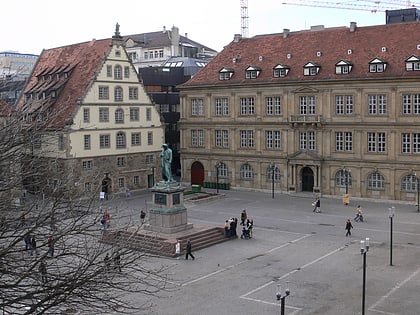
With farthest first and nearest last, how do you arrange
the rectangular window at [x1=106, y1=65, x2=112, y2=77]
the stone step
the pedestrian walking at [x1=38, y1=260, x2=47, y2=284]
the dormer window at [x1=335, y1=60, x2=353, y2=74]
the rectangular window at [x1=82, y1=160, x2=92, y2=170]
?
1. the rectangular window at [x1=106, y1=65, x2=112, y2=77]
2. the rectangular window at [x1=82, y1=160, x2=92, y2=170]
3. the dormer window at [x1=335, y1=60, x2=353, y2=74]
4. the stone step
5. the pedestrian walking at [x1=38, y1=260, x2=47, y2=284]

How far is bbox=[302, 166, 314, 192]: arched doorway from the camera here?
64250 mm

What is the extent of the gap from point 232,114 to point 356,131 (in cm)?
1475

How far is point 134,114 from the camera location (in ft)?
223

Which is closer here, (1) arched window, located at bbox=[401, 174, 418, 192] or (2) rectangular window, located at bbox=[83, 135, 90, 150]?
(1) arched window, located at bbox=[401, 174, 418, 192]

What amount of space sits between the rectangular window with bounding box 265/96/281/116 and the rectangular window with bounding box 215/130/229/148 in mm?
5892

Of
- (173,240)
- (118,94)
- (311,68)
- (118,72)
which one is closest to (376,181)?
(311,68)

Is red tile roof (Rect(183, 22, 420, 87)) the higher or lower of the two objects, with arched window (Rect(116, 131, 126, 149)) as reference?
higher

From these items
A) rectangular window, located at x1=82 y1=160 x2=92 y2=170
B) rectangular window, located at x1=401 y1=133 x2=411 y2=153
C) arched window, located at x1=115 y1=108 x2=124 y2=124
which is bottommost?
rectangular window, located at x1=82 y1=160 x2=92 y2=170

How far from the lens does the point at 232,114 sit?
2712 inches

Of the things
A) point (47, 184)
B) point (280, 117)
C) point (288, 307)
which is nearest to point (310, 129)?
point (280, 117)

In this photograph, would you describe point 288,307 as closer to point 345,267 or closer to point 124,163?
point 345,267

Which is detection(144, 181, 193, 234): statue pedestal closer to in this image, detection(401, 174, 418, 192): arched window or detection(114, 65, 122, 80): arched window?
detection(401, 174, 418, 192): arched window

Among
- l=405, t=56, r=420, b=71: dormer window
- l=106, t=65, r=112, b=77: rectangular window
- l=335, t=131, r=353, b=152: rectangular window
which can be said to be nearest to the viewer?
l=405, t=56, r=420, b=71: dormer window

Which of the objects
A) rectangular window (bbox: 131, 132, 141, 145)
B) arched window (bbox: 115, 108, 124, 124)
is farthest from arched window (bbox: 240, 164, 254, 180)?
arched window (bbox: 115, 108, 124, 124)
